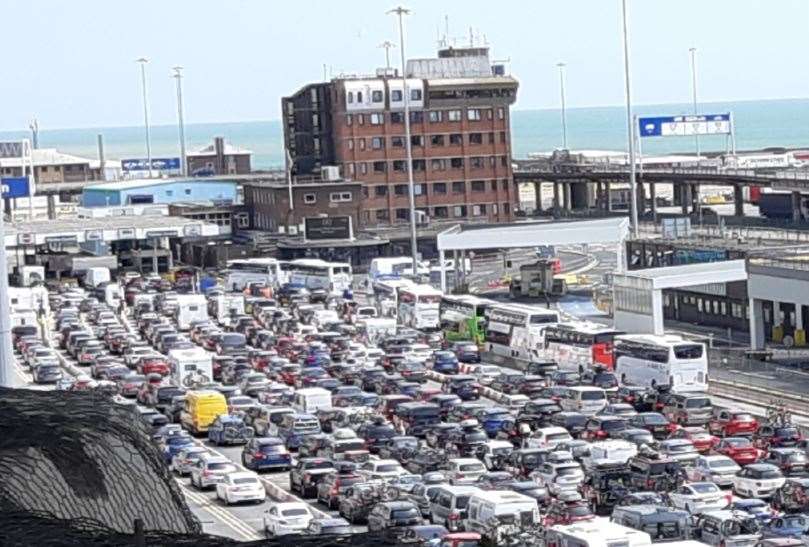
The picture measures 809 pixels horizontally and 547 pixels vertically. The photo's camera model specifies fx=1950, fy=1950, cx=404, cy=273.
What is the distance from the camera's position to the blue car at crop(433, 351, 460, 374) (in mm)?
26781

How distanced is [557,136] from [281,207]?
481 feet

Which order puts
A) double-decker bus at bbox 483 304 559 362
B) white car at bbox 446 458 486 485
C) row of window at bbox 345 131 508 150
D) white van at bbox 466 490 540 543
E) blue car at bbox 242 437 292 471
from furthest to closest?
row of window at bbox 345 131 508 150 < double-decker bus at bbox 483 304 559 362 < blue car at bbox 242 437 292 471 < white car at bbox 446 458 486 485 < white van at bbox 466 490 540 543

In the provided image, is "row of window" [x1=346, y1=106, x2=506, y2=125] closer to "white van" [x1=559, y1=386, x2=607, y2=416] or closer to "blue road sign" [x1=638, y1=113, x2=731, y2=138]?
"blue road sign" [x1=638, y1=113, x2=731, y2=138]

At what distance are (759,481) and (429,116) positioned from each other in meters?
34.7

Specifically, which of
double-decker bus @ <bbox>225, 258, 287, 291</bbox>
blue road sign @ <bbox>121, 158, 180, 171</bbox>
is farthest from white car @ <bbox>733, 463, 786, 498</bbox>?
blue road sign @ <bbox>121, 158, 180, 171</bbox>

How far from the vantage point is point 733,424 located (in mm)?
20438

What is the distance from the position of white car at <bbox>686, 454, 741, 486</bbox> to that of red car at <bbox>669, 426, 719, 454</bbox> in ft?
4.57

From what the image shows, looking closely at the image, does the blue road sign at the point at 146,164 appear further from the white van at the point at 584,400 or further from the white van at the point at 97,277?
the white van at the point at 584,400

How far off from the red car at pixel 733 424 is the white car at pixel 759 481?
9.65 ft

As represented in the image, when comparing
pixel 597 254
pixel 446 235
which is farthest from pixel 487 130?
pixel 446 235

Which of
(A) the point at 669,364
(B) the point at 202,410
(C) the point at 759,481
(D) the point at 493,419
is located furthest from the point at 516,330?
(C) the point at 759,481

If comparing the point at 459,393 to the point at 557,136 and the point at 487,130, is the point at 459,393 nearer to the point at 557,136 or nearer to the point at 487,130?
the point at 487,130

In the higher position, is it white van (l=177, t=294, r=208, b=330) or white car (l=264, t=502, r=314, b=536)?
white van (l=177, t=294, r=208, b=330)

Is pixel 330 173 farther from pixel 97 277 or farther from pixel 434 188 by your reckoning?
pixel 97 277
